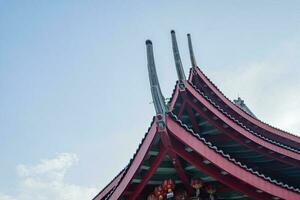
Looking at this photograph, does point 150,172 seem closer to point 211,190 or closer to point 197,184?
point 197,184

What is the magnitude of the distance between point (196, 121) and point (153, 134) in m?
2.96

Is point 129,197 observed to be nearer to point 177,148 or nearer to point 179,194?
point 179,194

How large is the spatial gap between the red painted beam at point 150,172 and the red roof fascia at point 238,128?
7.25ft

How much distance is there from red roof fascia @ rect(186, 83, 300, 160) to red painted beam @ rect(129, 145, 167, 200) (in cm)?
Answer: 221

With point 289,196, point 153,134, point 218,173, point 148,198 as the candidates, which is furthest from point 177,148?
point 289,196

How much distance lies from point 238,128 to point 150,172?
2793mm

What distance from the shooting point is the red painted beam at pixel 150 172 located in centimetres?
563

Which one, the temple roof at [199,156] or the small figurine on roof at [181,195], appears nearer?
the temple roof at [199,156]

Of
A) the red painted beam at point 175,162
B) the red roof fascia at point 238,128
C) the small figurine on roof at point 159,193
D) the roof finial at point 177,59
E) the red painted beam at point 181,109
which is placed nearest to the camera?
the red painted beam at point 175,162

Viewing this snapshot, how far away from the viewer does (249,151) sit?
804 cm

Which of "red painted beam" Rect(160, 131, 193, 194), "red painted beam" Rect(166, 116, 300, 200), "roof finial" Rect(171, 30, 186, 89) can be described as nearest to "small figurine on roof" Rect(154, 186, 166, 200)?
"red painted beam" Rect(160, 131, 193, 194)

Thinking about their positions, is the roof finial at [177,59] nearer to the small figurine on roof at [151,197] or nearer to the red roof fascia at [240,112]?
the small figurine on roof at [151,197]

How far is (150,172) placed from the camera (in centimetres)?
598

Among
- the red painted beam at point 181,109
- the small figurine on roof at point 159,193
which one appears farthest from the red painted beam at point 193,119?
the small figurine on roof at point 159,193
